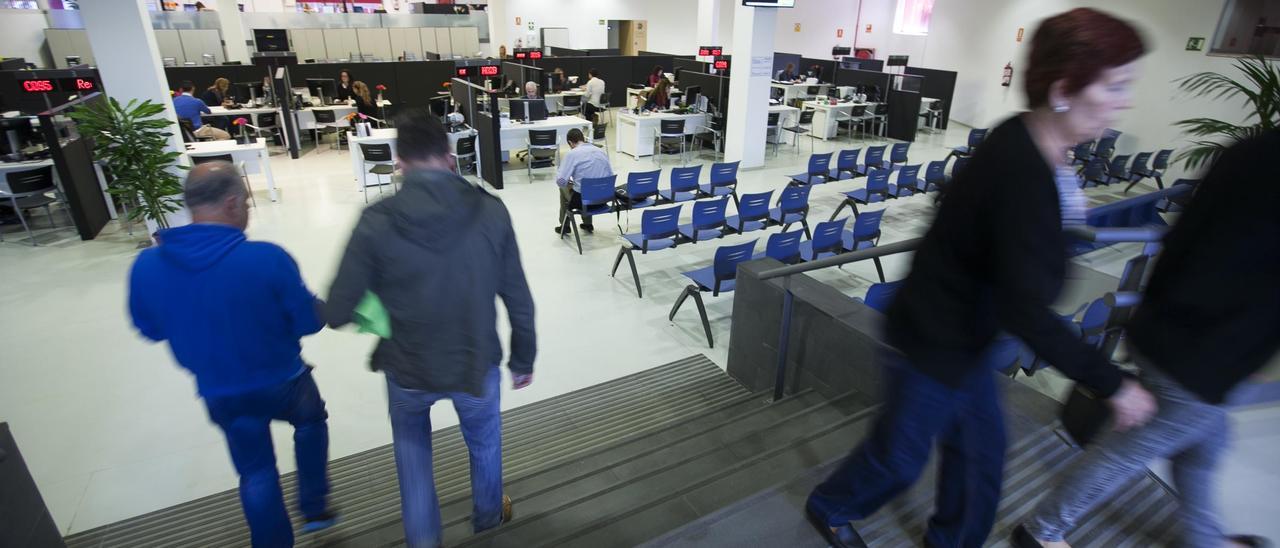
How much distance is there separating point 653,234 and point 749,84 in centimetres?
494

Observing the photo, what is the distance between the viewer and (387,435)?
3.57m

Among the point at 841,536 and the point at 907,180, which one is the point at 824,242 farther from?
the point at 841,536

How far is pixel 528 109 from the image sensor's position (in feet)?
30.6

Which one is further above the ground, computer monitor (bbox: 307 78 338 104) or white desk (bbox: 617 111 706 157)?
computer monitor (bbox: 307 78 338 104)

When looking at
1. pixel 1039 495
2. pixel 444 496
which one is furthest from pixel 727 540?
pixel 444 496

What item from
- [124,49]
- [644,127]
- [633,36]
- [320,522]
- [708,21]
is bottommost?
[320,522]

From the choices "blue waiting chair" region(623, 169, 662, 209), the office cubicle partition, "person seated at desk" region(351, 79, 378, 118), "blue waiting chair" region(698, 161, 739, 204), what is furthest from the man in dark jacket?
the office cubicle partition

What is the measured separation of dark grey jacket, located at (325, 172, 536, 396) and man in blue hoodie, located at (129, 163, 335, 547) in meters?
0.36

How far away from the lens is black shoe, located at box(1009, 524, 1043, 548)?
1.77m

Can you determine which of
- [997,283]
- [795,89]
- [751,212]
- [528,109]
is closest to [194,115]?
[528,109]

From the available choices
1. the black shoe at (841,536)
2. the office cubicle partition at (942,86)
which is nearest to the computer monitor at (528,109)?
the black shoe at (841,536)

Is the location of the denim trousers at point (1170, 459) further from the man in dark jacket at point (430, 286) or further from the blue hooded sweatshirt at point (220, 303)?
the blue hooded sweatshirt at point (220, 303)

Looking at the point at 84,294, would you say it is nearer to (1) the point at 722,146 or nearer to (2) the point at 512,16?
(1) the point at 722,146

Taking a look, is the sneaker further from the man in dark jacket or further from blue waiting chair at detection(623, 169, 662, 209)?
blue waiting chair at detection(623, 169, 662, 209)
